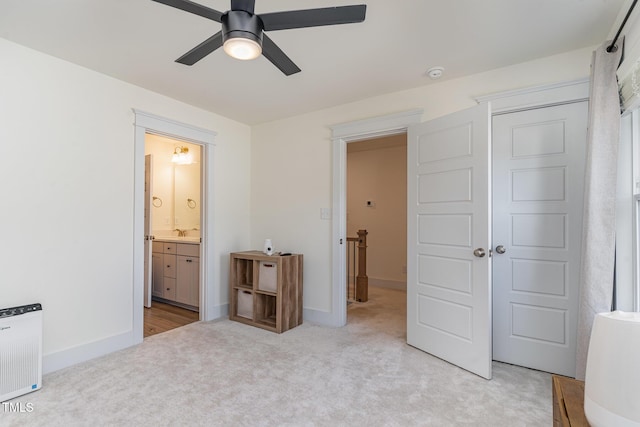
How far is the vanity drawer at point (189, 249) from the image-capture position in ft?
12.7

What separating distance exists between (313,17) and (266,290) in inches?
104

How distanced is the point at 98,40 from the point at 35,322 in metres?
1.96

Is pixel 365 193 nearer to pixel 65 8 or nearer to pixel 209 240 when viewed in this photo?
pixel 209 240

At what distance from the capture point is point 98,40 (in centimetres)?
217

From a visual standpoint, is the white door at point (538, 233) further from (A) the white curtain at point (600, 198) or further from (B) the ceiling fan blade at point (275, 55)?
(B) the ceiling fan blade at point (275, 55)

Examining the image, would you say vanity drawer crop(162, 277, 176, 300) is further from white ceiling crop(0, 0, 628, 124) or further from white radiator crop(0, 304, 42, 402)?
white ceiling crop(0, 0, 628, 124)

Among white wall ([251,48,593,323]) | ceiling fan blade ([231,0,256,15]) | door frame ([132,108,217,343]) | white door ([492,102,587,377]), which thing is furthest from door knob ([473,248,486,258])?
door frame ([132,108,217,343])

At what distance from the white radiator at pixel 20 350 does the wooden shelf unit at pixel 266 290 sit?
1727mm

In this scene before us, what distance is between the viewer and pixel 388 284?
5.43 metres

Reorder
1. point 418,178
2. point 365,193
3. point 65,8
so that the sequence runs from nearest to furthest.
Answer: point 65,8, point 418,178, point 365,193

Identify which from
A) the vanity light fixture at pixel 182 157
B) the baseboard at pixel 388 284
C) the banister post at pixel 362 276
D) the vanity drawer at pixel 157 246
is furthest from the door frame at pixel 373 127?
the vanity drawer at pixel 157 246

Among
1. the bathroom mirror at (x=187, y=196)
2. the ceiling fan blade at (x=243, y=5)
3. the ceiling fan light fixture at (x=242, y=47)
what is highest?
the ceiling fan blade at (x=243, y=5)

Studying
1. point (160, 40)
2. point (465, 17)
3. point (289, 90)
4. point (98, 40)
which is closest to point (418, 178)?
point (465, 17)

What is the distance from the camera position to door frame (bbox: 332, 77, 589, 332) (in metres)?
2.32
